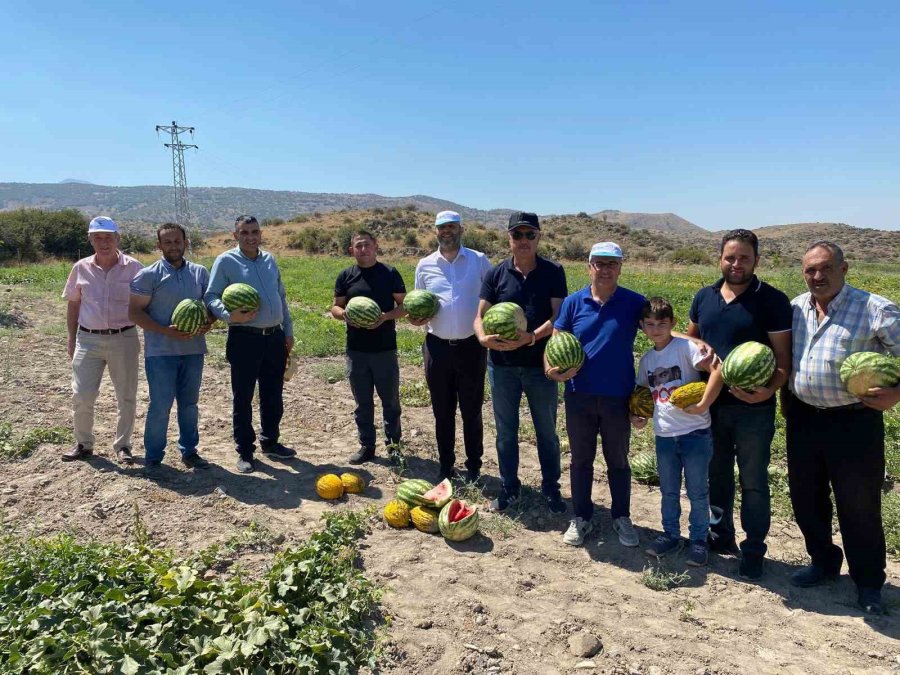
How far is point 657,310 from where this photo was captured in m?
4.75

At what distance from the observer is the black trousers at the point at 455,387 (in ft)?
19.9

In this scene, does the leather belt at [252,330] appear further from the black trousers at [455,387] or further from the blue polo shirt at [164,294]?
the black trousers at [455,387]

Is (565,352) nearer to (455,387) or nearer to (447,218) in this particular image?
(455,387)

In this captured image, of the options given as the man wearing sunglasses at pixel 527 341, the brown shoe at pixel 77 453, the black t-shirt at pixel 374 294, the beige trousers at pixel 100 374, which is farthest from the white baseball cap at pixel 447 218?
the brown shoe at pixel 77 453

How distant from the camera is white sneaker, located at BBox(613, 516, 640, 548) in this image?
16.9ft

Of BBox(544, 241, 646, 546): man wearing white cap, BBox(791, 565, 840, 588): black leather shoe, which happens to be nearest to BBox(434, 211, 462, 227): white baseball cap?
BBox(544, 241, 646, 546): man wearing white cap

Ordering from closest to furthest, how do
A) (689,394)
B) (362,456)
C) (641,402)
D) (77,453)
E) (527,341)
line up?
1. (689,394)
2. (641,402)
3. (527,341)
4. (77,453)
5. (362,456)

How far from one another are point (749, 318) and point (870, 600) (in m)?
2.23

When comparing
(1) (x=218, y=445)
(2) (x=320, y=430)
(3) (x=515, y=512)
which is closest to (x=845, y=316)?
(3) (x=515, y=512)

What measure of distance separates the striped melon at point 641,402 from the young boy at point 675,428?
49 mm

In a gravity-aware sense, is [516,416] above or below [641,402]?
below

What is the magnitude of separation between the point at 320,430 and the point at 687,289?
65.4ft

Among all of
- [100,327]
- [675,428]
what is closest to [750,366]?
[675,428]

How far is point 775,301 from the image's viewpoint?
447cm
